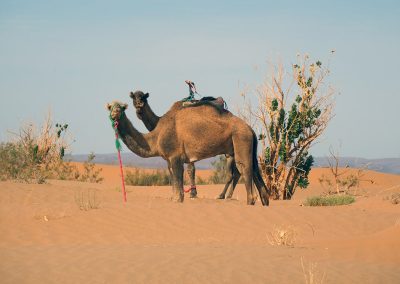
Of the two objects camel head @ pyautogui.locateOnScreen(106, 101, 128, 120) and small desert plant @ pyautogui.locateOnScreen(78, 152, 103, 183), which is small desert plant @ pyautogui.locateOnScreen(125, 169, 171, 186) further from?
camel head @ pyautogui.locateOnScreen(106, 101, 128, 120)

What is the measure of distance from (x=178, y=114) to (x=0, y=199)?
4.94 metres

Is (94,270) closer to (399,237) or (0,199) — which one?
(399,237)

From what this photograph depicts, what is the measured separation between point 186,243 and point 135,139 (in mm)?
4573

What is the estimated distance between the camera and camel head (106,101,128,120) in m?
15.6

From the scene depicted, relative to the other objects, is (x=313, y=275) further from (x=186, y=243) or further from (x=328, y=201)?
(x=328, y=201)

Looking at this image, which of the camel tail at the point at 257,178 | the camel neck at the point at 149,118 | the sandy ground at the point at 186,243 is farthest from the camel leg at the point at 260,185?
the camel neck at the point at 149,118

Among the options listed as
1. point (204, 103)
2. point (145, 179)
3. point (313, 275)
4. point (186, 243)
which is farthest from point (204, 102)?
point (145, 179)

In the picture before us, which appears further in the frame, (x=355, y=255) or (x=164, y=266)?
(x=355, y=255)

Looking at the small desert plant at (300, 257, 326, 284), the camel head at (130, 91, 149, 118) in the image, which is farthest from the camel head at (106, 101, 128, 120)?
the small desert plant at (300, 257, 326, 284)

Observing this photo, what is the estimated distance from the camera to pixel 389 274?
923cm

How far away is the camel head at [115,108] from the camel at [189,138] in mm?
25

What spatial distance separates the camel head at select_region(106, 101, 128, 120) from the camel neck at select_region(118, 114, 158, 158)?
0.27 meters

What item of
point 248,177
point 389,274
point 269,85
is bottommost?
point 389,274

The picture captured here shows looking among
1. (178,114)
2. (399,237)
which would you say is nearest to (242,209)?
(178,114)
